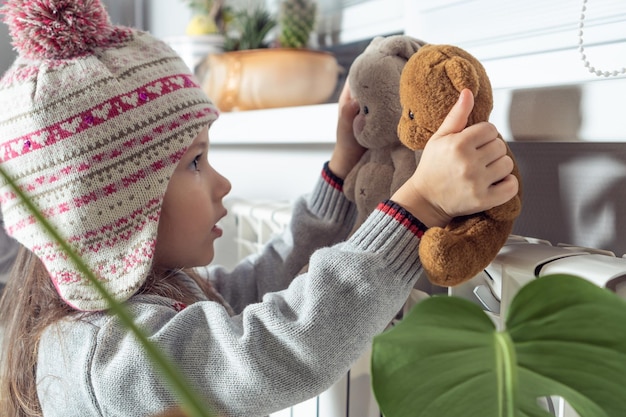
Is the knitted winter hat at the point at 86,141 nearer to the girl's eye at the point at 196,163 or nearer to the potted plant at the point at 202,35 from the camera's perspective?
the girl's eye at the point at 196,163

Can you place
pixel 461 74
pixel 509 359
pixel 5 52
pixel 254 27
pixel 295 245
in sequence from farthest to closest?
pixel 5 52 → pixel 254 27 → pixel 295 245 → pixel 461 74 → pixel 509 359

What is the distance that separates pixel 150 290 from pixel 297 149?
1.73ft

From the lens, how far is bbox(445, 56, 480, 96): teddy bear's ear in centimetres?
54

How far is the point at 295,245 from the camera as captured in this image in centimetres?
91

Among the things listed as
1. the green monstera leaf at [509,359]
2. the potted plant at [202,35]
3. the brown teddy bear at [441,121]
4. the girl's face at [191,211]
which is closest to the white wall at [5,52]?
the potted plant at [202,35]

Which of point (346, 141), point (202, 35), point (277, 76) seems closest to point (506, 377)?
point (346, 141)

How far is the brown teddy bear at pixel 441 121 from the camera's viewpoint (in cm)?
54

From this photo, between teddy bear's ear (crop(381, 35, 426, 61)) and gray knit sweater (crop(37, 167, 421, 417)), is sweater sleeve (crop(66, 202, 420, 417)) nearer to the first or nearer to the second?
gray knit sweater (crop(37, 167, 421, 417))

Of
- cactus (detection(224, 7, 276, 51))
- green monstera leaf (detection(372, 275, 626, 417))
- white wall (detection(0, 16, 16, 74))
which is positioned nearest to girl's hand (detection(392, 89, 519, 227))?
A: green monstera leaf (detection(372, 275, 626, 417))

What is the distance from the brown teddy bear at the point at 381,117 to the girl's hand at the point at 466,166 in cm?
11

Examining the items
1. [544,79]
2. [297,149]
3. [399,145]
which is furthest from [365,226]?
[297,149]

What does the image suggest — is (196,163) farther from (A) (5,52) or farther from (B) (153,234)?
(A) (5,52)

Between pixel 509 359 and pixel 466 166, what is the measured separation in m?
0.26

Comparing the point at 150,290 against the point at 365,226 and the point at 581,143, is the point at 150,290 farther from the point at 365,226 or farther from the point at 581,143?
the point at 581,143
